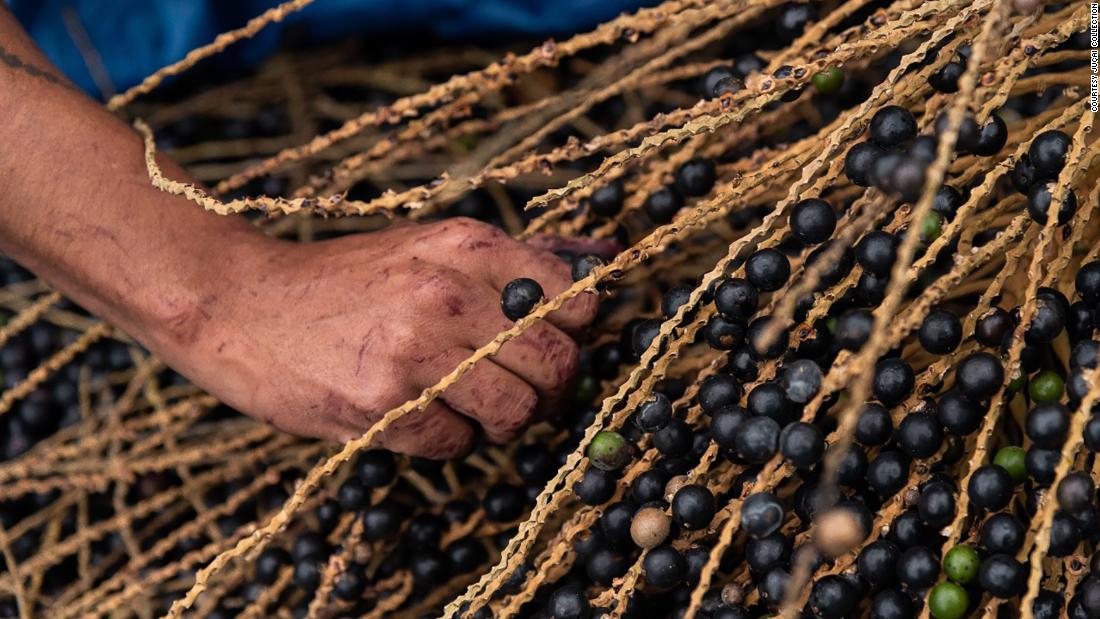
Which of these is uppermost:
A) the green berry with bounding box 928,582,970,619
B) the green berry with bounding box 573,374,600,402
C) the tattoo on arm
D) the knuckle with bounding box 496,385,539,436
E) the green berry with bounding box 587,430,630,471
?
the tattoo on arm

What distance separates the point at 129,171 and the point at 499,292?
0.50 m

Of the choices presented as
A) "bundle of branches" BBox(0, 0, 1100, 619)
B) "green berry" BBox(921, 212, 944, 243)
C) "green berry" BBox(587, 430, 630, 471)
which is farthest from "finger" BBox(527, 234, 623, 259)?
"green berry" BBox(921, 212, 944, 243)

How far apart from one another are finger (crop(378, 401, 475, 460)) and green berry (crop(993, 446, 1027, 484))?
598 mm

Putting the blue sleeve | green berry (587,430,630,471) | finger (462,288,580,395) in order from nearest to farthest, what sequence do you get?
1. green berry (587,430,630,471)
2. finger (462,288,580,395)
3. the blue sleeve

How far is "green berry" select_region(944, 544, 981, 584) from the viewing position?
3.25 feet

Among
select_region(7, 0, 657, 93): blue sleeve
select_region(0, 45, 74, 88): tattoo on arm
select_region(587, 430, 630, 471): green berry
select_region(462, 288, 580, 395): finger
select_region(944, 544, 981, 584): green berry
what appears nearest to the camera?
select_region(944, 544, 981, 584): green berry

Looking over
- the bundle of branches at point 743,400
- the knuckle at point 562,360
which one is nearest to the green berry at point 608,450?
the bundle of branches at point 743,400

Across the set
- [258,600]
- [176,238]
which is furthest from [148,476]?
[176,238]

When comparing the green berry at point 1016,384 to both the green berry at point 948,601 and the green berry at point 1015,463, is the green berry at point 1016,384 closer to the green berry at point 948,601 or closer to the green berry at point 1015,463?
the green berry at point 1015,463

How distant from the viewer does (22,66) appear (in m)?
1.33

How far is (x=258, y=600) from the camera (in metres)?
1.37

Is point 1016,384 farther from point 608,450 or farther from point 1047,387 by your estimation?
point 608,450

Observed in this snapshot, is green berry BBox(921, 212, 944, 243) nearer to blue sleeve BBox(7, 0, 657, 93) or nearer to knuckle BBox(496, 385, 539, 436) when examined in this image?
knuckle BBox(496, 385, 539, 436)

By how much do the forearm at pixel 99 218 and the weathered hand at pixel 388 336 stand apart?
0.03 m
